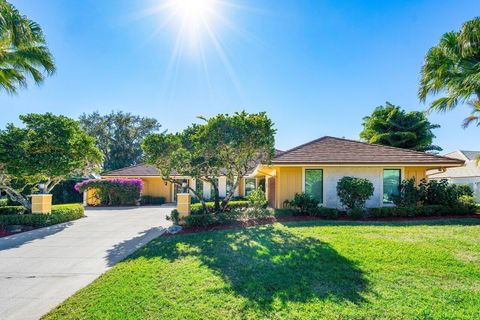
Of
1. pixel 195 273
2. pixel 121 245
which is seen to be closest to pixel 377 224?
Result: pixel 195 273

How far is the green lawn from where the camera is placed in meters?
4.02

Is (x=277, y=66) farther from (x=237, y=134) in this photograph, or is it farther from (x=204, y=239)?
(x=204, y=239)

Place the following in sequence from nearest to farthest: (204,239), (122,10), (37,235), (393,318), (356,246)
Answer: (393,318)
(356,246)
(204,239)
(122,10)
(37,235)

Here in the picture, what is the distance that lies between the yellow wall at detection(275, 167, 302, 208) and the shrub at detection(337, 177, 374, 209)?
2.23 meters

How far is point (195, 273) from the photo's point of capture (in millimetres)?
5488

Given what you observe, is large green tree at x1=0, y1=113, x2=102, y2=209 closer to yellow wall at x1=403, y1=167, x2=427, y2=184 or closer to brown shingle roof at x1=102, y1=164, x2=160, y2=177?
brown shingle roof at x1=102, y1=164, x2=160, y2=177

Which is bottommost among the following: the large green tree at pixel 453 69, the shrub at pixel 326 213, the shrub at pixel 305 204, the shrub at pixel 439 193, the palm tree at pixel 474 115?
the shrub at pixel 326 213

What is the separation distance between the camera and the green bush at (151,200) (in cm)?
2373

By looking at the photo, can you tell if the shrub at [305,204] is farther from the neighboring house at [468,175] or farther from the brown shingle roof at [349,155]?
the neighboring house at [468,175]

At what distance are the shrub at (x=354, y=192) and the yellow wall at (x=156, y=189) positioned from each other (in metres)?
18.4

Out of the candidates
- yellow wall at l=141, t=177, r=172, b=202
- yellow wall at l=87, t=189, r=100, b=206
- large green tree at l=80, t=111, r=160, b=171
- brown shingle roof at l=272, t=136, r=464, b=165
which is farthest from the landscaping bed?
large green tree at l=80, t=111, r=160, b=171

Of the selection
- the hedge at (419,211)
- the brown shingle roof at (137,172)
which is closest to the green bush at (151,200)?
the brown shingle roof at (137,172)

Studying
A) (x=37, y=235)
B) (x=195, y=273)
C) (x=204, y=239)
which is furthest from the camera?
(x=37, y=235)

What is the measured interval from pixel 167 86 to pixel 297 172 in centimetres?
872
